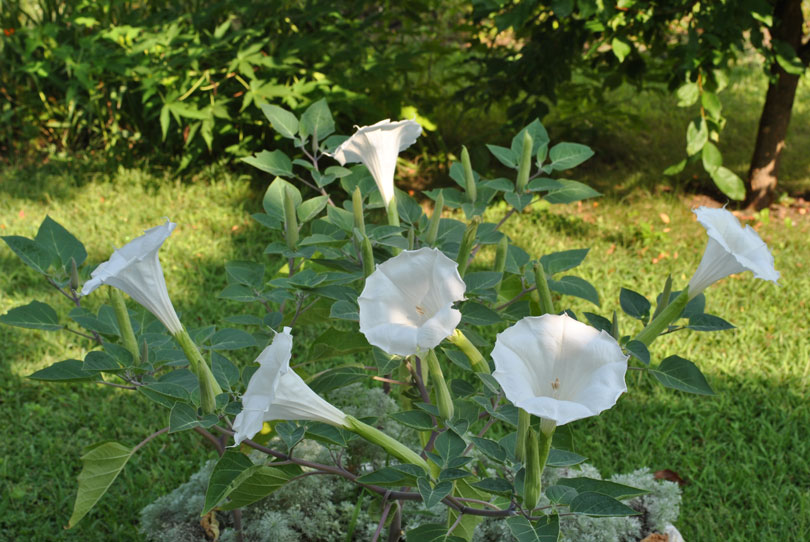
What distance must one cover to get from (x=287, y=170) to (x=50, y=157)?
3826mm

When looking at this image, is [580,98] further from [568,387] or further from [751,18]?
[568,387]

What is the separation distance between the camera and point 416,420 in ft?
4.05

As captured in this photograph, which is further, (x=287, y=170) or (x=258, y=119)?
(x=258, y=119)

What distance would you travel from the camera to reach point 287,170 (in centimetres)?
164

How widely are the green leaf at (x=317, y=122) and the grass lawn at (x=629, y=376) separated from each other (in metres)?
1.33

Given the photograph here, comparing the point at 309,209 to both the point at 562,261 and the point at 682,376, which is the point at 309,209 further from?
the point at 682,376

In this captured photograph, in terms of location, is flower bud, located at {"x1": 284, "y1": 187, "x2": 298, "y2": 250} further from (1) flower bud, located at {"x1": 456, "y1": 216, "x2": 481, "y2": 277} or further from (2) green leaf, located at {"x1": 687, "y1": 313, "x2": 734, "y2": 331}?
(2) green leaf, located at {"x1": 687, "y1": 313, "x2": 734, "y2": 331}

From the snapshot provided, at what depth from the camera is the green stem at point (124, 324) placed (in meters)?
1.24

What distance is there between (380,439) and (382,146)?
60 centimetres

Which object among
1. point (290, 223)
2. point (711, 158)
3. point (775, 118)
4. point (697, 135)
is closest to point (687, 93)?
point (697, 135)

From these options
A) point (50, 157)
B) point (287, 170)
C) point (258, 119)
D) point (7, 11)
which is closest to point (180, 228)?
point (258, 119)

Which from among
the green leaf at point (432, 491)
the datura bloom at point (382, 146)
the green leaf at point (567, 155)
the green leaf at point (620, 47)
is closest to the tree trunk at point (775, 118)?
the green leaf at point (620, 47)

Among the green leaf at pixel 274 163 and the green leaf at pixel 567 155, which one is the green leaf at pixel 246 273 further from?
the green leaf at pixel 567 155

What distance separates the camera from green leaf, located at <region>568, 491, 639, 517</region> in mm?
1062
